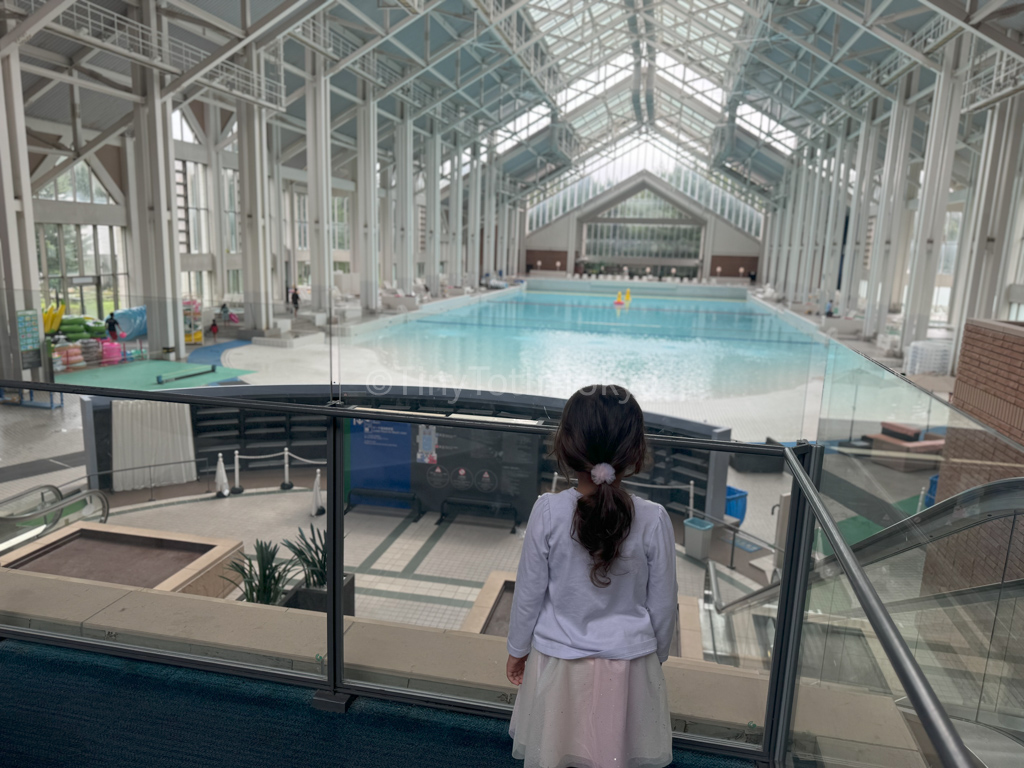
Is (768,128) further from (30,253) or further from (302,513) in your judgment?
(302,513)

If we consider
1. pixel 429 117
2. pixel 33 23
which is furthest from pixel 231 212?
pixel 33 23

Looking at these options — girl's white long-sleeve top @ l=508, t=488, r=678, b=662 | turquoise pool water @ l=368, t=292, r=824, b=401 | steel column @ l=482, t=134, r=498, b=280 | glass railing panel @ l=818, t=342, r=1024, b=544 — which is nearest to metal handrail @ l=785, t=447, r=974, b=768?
girl's white long-sleeve top @ l=508, t=488, r=678, b=662

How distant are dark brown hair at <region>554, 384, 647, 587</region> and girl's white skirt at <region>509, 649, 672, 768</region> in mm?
272

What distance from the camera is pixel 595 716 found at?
1616 millimetres

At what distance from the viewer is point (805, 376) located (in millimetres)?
13656

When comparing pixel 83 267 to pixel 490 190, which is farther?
pixel 490 190

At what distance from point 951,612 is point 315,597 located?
227 cm

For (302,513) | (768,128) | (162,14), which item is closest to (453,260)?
(768,128)

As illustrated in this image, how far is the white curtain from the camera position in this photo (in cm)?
272

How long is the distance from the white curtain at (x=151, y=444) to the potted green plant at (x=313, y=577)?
20.6 inches

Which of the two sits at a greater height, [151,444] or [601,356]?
[151,444]

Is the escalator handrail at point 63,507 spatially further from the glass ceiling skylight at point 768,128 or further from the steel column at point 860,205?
the glass ceiling skylight at point 768,128

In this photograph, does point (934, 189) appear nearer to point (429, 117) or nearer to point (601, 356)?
point (601, 356)

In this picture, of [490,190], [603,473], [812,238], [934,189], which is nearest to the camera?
[603,473]
